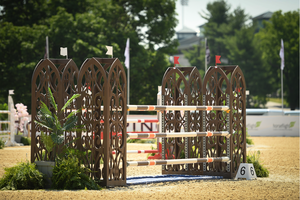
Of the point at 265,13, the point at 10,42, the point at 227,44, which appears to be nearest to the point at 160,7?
the point at 10,42

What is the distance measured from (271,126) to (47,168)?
2018cm

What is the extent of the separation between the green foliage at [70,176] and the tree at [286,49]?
158 ft

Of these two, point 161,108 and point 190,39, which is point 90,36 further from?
point 190,39

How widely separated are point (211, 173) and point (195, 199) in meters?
2.84

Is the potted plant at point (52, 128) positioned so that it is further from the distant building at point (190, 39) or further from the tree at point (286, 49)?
the distant building at point (190, 39)

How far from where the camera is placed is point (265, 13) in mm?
80250

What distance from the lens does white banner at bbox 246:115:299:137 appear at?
2469cm

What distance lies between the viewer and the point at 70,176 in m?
6.42

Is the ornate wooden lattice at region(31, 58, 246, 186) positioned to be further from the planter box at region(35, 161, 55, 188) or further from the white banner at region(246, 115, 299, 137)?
the white banner at region(246, 115, 299, 137)

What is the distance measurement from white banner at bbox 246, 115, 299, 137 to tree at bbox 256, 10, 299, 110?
2777 centimetres

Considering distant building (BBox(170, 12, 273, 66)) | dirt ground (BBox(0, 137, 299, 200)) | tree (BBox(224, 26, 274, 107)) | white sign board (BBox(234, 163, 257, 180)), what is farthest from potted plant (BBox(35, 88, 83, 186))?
distant building (BBox(170, 12, 273, 66))

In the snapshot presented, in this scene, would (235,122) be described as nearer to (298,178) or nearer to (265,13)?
(298,178)

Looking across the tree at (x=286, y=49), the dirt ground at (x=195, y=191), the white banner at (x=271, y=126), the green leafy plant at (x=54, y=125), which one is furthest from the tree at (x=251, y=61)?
the green leafy plant at (x=54, y=125)

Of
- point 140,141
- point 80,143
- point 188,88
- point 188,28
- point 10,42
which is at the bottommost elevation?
point 140,141
